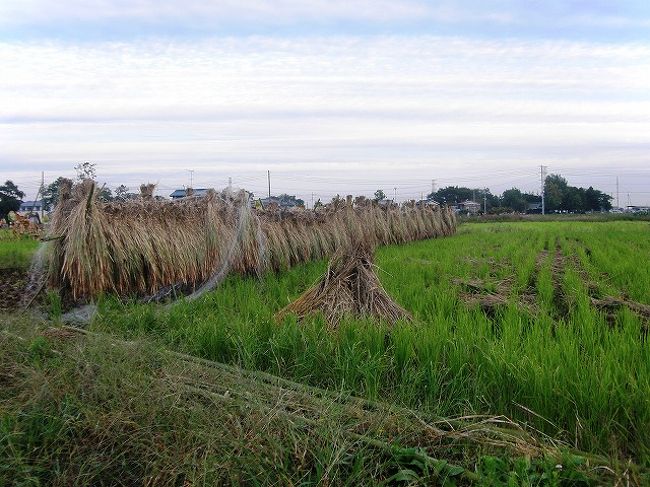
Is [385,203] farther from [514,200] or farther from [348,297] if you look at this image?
[514,200]

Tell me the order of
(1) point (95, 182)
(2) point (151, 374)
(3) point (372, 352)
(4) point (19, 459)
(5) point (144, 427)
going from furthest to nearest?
(1) point (95, 182) < (3) point (372, 352) < (2) point (151, 374) < (5) point (144, 427) < (4) point (19, 459)

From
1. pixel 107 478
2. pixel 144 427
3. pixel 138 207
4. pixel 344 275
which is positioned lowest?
pixel 107 478

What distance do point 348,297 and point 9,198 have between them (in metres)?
28.5

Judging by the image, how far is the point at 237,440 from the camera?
8.29 ft

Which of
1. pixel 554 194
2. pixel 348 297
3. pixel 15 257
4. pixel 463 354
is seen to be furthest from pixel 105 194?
pixel 554 194

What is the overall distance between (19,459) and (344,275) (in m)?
3.38

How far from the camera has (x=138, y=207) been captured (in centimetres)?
761

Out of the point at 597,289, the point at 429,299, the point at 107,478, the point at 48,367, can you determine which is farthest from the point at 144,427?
the point at 597,289

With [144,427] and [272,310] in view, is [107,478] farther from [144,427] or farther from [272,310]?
[272,310]

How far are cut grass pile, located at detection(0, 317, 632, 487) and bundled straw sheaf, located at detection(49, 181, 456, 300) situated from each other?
3.23 m

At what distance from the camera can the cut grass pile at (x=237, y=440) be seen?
2.37 m

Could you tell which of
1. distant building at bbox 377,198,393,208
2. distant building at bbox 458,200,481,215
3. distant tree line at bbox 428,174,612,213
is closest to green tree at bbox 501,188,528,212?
distant tree line at bbox 428,174,612,213

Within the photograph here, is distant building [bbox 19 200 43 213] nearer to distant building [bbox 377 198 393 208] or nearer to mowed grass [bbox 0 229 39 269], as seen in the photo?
mowed grass [bbox 0 229 39 269]

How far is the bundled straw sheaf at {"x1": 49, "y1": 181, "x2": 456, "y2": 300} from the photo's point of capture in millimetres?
6504
